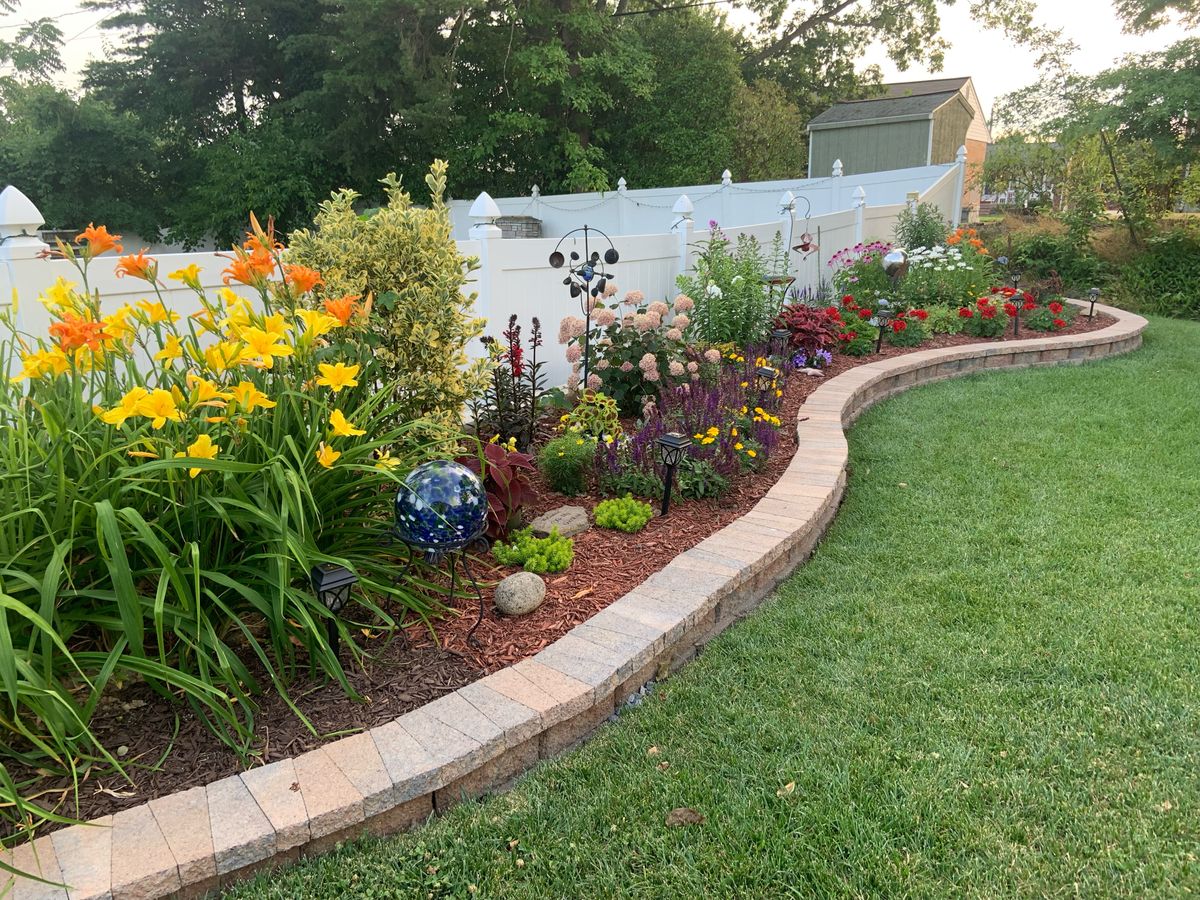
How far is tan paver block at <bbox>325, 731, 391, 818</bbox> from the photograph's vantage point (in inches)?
70.9

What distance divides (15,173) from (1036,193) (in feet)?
75.9

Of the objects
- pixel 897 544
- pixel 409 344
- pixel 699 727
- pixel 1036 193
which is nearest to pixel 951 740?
pixel 699 727

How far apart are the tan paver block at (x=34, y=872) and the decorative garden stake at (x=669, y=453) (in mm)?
2418

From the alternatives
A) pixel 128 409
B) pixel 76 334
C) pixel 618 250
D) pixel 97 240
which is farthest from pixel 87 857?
pixel 618 250

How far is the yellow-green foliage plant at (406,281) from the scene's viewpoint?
127 inches

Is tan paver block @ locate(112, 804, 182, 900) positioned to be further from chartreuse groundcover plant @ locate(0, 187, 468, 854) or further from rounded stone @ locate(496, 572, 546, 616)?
rounded stone @ locate(496, 572, 546, 616)

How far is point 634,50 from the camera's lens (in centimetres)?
1811

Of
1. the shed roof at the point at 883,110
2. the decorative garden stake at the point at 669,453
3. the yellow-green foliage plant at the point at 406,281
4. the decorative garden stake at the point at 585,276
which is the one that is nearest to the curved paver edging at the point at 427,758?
the decorative garden stake at the point at 669,453

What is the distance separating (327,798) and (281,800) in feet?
0.34

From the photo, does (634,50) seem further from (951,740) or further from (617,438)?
(951,740)

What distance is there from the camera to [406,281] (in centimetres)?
332

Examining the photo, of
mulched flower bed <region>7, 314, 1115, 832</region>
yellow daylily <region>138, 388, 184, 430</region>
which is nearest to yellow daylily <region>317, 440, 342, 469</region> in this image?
yellow daylily <region>138, 388, 184, 430</region>

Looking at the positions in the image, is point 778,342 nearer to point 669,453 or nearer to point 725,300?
point 725,300

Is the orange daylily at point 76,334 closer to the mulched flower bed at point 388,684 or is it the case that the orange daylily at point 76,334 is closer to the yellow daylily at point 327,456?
the yellow daylily at point 327,456
